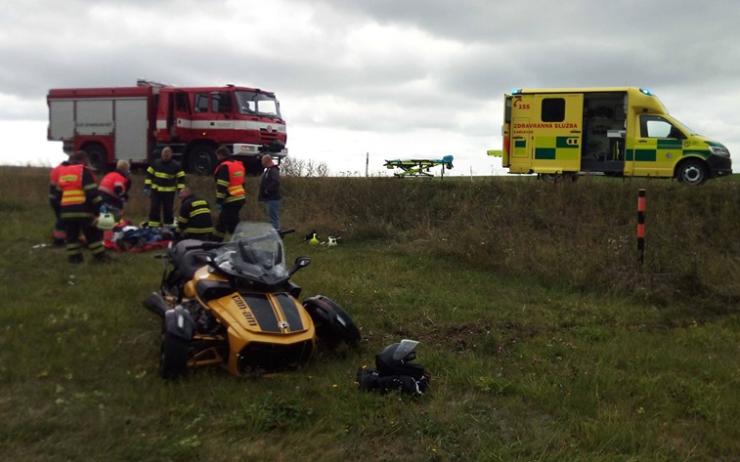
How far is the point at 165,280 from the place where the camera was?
668cm

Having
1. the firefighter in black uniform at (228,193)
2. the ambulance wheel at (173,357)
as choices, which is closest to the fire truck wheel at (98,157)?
the firefighter in black uniform at (228,193)

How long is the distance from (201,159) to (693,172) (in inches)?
469

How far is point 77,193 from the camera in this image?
9.21m

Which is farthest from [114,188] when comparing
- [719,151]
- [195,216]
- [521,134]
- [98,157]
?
[719,151]

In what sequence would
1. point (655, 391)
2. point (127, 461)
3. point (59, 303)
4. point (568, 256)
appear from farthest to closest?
point (568, 256), point (59, 303), point (655, 391), point (127, 461)

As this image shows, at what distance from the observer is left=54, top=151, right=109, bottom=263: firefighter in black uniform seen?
9.18 meters

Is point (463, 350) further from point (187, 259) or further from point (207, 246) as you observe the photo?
point (187, 259)

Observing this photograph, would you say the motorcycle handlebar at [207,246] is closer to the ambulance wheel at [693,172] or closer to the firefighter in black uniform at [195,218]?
the firefighter in black uniform at [195,218]

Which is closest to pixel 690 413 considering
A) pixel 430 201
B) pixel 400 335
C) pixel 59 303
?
pixel 400 335

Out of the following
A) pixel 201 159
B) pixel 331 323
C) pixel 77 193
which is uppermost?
pixel 201 159

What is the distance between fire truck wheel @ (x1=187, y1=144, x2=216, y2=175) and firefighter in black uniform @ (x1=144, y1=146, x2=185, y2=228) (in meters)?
5.36

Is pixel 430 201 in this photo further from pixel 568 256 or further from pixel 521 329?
pixel 521 329

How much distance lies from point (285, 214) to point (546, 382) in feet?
32.8

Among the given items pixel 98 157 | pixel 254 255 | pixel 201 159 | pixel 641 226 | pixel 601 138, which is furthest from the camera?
pixel 98 157
